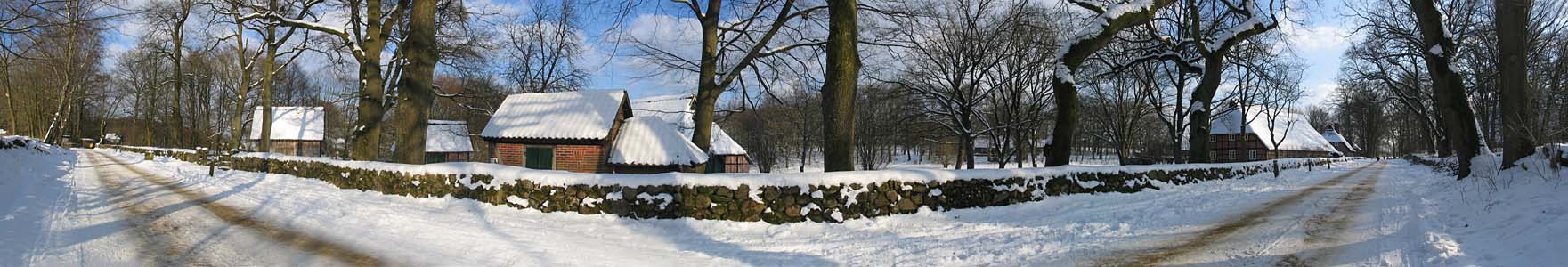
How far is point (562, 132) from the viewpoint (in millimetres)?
20703

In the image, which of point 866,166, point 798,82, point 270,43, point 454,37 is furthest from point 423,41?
point 866,166

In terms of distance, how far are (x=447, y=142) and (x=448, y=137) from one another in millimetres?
Answer: 350

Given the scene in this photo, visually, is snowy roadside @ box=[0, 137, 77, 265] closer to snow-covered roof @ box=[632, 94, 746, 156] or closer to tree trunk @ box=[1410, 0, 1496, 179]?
snow-covered roof @ box=[632, 94, 746, 156]

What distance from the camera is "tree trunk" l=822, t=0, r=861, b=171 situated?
8828 millimetres

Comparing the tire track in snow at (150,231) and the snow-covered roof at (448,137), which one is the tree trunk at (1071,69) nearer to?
the tire track in snow at (150,231)

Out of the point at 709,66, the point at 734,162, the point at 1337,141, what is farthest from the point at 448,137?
the point at 1337,141

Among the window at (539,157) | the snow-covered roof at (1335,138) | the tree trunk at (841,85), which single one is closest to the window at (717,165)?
the window at (539,157)

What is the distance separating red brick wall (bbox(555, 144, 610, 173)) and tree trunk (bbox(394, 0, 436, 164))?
301 inches

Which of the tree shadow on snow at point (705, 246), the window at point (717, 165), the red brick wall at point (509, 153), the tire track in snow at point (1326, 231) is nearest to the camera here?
the tire track in snow at point (1326, 231)

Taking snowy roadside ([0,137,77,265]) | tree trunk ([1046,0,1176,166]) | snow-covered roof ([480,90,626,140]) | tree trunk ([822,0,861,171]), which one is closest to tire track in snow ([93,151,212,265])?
snowy roadside ([0,137,77,265])

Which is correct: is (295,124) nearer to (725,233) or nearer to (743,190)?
(743,190)

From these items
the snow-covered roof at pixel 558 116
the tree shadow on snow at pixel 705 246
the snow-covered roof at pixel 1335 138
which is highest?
the snow-covered roof at pixel 1335 138

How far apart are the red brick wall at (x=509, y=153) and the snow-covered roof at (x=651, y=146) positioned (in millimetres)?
3120

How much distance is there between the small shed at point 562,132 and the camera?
20641 millimetres
